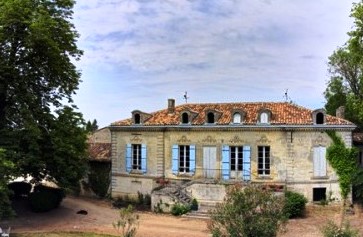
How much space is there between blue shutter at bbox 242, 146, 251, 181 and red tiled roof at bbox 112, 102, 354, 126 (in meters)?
1.70

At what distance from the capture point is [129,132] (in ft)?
105

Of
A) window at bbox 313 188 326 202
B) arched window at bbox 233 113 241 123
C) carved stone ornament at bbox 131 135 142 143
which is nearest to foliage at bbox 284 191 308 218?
window at bbox 313 188 326 202

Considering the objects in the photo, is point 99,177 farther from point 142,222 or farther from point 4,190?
point 4,190

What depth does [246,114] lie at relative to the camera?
1177 inches

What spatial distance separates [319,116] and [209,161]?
7.43 metres

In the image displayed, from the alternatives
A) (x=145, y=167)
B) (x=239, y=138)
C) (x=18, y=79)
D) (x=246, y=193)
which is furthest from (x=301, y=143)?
(x=18, y=79)

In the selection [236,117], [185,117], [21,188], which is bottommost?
[21,188]

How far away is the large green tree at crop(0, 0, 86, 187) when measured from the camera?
2378 cm

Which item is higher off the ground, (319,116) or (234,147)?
(319,116)

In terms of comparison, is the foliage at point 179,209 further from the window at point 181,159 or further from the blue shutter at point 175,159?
the blue shutter at point 175,159

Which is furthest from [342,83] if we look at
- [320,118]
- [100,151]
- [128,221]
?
[128,221]

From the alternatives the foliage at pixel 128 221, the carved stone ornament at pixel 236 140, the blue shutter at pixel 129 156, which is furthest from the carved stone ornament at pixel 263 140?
the foliage at pixel 128 221

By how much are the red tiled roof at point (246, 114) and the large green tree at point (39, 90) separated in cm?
674

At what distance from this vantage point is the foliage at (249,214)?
14.1m
